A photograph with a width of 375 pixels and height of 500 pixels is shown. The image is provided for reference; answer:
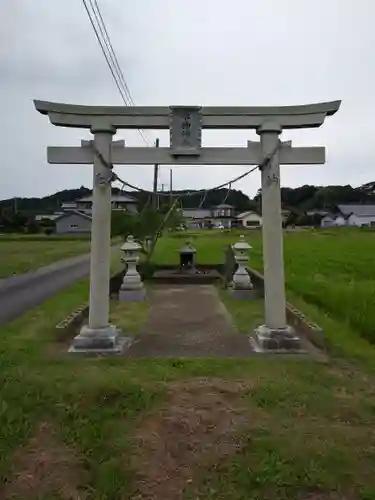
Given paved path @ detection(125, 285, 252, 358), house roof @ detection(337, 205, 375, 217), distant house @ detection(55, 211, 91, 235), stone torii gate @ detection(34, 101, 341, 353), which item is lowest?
paved path @ detection(125, 285, 252, 358)

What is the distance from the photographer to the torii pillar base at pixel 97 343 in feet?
19.6

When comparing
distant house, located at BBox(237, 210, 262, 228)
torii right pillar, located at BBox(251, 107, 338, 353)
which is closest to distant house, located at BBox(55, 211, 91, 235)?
distant house, located at BBox(237, 210, 262, 228)

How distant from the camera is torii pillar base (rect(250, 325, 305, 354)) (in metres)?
6.00

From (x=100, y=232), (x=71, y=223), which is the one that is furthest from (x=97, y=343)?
(x=71, y=223)

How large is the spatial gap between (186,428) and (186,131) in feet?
12.4

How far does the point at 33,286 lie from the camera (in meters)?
14.1

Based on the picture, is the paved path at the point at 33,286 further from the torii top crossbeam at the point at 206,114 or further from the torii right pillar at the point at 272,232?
the torii right pillar at the point at 272,232

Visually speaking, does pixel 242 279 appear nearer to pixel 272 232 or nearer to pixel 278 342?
pixel 272 232

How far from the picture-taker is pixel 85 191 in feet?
309

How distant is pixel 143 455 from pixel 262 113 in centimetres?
444

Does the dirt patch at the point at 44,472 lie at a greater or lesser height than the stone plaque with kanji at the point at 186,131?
lesser

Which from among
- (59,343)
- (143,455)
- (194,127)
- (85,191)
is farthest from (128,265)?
(85,191)

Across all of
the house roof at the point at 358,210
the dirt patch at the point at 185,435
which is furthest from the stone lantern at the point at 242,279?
the house roof at the point at 358,210

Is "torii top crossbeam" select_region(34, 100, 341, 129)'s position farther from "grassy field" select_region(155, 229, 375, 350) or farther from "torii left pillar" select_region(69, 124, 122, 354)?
"grassy field" select_region(155, 229, 375, 350)
